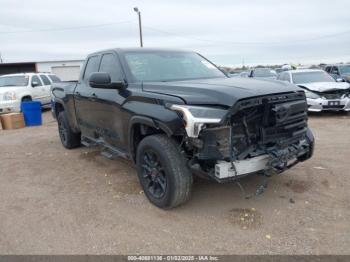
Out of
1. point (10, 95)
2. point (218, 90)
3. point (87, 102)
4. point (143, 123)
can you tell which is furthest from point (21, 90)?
point (218, 90)

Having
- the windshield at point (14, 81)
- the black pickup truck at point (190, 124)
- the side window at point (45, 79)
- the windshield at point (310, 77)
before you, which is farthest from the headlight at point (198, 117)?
the side window at point (45, 79)

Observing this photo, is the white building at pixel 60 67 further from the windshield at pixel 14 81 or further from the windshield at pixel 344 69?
the windshield at pixel 344 69

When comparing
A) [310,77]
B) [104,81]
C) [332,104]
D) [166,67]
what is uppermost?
[166,67]

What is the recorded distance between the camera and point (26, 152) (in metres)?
7.12

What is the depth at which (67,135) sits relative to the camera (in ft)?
22.5

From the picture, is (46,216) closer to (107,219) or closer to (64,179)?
(107,219)

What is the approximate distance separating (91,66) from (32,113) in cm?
633

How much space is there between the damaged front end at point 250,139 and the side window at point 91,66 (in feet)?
8.68

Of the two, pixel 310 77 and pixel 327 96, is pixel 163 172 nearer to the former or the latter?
pixel 327 96

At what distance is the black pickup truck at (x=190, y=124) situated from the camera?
3.29 metres

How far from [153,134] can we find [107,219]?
111cm

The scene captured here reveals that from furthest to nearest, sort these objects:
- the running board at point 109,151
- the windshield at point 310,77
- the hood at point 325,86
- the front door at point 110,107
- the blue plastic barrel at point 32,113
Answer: the windshield at point 310,77 < the blue plastic barrel at point 32,113 < the hood at point 325,86 < the running board at point 109,151 < the front door at point 110,107

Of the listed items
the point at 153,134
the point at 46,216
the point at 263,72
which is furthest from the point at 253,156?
the point at 263,72

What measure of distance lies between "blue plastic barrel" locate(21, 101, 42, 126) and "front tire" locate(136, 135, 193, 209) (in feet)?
26.4
